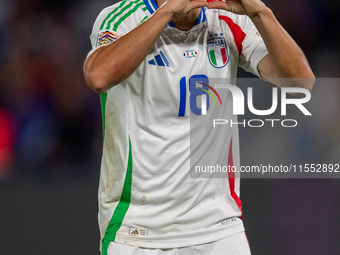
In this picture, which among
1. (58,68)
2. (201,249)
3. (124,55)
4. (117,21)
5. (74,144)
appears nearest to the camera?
(124,55)

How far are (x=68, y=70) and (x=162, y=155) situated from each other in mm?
3310

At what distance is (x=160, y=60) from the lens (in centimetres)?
173

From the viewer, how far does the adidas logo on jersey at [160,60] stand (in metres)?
1.72

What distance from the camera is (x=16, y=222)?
3457mm

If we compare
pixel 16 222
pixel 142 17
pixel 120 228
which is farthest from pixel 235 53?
pixel 16 222

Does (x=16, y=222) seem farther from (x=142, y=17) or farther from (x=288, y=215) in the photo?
(x=142, y=17)

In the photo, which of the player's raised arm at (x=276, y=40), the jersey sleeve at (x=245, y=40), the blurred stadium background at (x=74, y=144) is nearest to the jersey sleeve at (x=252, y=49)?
the jersey sleeve at (x=245, y=40)

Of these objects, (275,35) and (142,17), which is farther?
(142,17)

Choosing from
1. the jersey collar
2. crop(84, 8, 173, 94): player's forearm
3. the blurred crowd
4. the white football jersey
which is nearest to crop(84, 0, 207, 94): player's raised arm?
crop(84, 8, 173, 94): player's forearm

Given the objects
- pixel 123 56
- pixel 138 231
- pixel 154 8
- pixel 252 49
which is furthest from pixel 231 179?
pixel 154 8

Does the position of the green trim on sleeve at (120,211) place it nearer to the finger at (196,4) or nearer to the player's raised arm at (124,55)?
the player's raised arm at (124,55)

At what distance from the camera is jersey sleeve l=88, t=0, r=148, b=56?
170 centimetres

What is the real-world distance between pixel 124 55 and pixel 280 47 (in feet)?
1.92

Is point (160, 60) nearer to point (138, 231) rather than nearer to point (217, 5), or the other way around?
point (217, 5)
